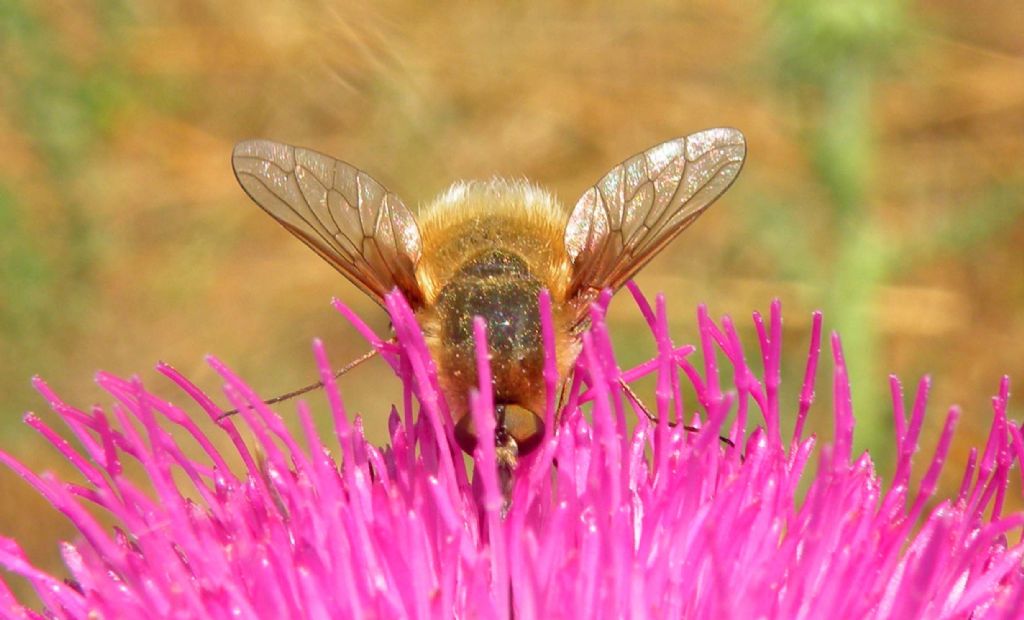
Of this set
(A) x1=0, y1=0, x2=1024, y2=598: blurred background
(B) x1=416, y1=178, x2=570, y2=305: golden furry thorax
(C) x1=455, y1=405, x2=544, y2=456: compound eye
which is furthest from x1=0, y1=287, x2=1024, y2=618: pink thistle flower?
(A) x1=0, y1=0, x2=1024, y2=598: blurred background

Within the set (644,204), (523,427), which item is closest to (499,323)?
(523,427)

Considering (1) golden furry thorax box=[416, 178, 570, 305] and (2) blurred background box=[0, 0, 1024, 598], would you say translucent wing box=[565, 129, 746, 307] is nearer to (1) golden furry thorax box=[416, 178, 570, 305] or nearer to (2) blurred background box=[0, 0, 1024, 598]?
(1) golden furry thorax box=[416, 178, 570, 305]

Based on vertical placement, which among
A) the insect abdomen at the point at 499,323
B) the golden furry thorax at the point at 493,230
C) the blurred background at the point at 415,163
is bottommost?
the insect abdomen at the point at 499,323

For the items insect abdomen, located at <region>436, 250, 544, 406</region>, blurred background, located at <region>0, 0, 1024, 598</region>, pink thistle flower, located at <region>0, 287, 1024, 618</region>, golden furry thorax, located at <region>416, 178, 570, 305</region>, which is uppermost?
blurred background, located at <region>0, 0, 1024, 598</region>

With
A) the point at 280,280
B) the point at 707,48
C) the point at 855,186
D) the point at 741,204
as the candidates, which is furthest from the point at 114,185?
the point at 855,186

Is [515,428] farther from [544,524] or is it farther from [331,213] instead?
[331,213]

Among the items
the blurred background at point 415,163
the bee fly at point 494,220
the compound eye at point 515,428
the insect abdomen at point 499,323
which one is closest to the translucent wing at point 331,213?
the bee fly at point 494,220

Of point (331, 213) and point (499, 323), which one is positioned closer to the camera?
point (499, 323)

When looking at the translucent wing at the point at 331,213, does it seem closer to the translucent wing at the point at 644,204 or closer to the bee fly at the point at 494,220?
the bee fly at the point at 494,220
